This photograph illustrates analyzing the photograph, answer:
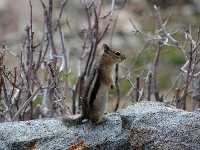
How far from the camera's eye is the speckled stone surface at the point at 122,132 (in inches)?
130

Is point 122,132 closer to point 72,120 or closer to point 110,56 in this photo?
point 72,120

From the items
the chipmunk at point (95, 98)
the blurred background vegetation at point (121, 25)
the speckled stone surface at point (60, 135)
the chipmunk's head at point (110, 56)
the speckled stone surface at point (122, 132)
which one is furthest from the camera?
the blurred background vegetation at point (121, 25)

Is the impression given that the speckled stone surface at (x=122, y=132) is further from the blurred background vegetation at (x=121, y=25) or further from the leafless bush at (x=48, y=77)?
the blurred background vegetation at (x=121, y=25)

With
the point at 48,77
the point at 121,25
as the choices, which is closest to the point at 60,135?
the point at 48,77

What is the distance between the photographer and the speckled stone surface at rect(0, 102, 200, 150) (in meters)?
3.29

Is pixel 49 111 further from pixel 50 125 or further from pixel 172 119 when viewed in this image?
pixel 172 119

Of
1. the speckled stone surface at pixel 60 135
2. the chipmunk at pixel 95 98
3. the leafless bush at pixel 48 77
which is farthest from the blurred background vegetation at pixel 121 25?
the speckled stone surface at pixel 60 135

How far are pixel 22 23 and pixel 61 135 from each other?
872cm

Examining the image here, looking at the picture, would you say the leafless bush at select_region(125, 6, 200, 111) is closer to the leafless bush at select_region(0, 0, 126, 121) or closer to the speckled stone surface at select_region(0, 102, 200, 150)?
the leafless bush at select_region(0, 0, 126, 121)

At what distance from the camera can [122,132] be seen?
3562mm

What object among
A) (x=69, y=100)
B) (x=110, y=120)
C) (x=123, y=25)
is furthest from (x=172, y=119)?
(x=123, y=25)

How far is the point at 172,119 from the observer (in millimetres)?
3479

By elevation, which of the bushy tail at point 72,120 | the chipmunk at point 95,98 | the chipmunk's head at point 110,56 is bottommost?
the bushy tail at point 72,120

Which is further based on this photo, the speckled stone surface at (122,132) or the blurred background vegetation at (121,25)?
the blurred background vegetation at (121,25)
